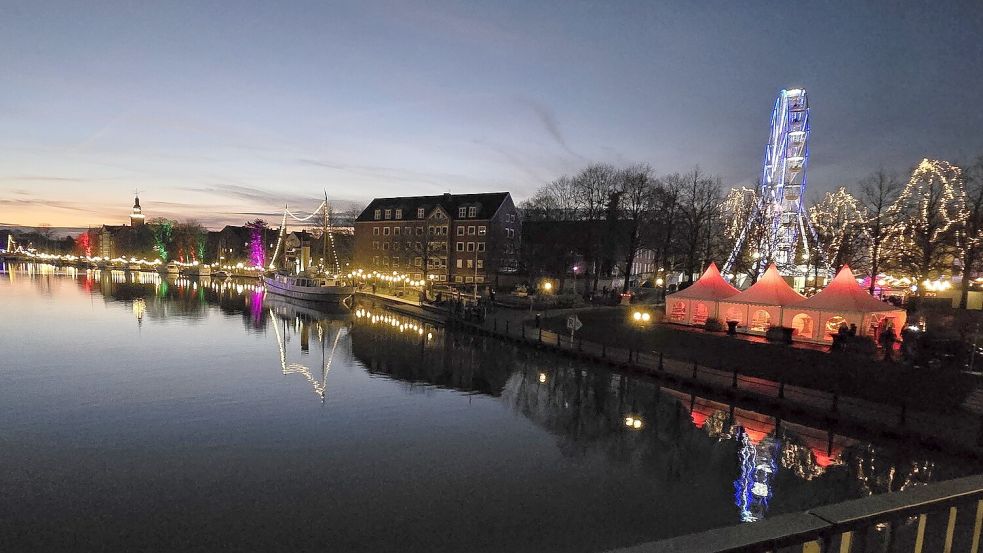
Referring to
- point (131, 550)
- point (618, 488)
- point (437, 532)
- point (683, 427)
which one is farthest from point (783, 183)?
point (131, 550)

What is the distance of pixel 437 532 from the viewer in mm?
10289

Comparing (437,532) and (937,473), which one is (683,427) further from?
(437,532)

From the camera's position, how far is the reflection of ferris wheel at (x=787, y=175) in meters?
47.3

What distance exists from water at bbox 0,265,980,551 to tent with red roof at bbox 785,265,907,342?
38.0 feet

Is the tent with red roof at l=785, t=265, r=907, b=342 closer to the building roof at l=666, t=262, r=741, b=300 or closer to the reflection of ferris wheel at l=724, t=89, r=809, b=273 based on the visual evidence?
the building roof at l=666, t=262, r=741, b=300

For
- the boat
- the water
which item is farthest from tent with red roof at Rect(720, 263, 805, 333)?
the boat

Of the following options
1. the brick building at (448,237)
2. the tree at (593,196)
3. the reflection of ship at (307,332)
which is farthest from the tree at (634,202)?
the reflection of ship at (307,332)

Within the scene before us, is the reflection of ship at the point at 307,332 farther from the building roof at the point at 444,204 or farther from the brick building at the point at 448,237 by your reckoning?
the building roof at the point at 444,204

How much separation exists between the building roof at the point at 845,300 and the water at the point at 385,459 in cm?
1166

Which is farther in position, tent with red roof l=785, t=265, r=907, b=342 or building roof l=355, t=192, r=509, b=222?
building roof l=355, t=192, r=509, b=222

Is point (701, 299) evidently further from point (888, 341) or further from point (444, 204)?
point (444, 204)

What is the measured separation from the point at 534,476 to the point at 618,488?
2033 mm

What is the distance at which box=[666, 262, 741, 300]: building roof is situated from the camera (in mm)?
31998

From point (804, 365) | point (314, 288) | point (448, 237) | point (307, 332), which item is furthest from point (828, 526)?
point (448, 237)
